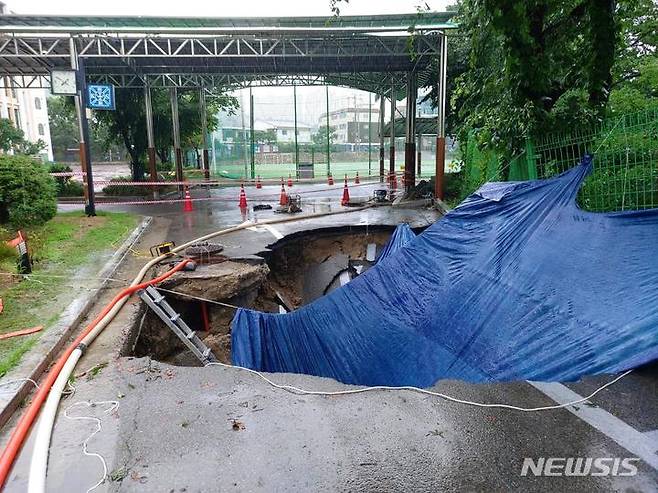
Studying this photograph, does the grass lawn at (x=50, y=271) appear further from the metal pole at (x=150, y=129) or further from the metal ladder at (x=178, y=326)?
the metal pole at (x=150, y=129)

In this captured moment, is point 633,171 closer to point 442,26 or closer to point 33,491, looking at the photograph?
point 33,491

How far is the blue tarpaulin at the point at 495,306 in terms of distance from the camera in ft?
10.8

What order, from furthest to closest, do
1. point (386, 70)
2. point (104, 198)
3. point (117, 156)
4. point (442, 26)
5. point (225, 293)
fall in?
point (117, 156) < point (104, 198) < point (386, 70) < point (442, 26) < point (225, 293)

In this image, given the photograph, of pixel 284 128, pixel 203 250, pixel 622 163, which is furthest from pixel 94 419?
pixel 284 128

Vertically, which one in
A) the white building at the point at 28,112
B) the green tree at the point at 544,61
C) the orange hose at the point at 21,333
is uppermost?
the white building at the point at 28,112

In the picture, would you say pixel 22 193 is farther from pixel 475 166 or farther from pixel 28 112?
pixel 28 112

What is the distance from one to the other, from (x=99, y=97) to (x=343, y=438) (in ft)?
45.0

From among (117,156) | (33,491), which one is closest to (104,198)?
(33,491)

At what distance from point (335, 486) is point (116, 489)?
121 centimetres

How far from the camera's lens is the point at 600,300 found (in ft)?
11.1

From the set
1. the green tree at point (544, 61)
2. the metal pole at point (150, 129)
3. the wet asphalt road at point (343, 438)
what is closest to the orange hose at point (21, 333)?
the wet asphalt road at point (343, 438)

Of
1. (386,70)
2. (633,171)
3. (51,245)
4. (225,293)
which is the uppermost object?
(386,70)

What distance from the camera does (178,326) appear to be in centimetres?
562

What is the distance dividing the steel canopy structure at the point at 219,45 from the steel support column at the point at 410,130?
12cm
